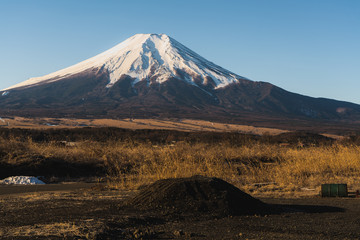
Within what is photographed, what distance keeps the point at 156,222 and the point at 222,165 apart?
29.5 feet

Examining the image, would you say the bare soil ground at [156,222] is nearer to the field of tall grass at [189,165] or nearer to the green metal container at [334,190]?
the green metal container at [334,190]

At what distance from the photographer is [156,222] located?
278 inches

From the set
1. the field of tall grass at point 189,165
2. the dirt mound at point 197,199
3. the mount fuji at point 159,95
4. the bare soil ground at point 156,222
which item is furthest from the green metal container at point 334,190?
the mount fuji at point 159,95

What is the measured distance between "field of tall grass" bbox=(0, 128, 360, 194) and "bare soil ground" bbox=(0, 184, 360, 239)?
281 centimetres

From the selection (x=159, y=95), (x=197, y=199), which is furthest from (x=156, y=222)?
(x=159, y=95)

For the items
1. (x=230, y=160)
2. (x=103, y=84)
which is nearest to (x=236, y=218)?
(x=230, y=160)

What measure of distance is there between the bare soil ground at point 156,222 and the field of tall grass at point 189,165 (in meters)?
2.81

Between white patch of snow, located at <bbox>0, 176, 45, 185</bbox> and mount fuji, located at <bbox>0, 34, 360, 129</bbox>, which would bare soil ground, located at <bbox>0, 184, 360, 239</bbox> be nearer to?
A: white patch of snow, located at <bbox>0, 176, 45, 185</bbox>

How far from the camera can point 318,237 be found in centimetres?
617

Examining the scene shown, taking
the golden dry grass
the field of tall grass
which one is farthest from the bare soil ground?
the field of tall grass

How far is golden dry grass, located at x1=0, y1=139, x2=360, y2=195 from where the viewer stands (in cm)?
1230

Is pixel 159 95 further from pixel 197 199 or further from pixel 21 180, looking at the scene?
pixel 197 199

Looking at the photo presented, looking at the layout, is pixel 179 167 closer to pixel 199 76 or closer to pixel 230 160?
pixel 230 160

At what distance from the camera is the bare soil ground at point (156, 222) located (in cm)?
612
